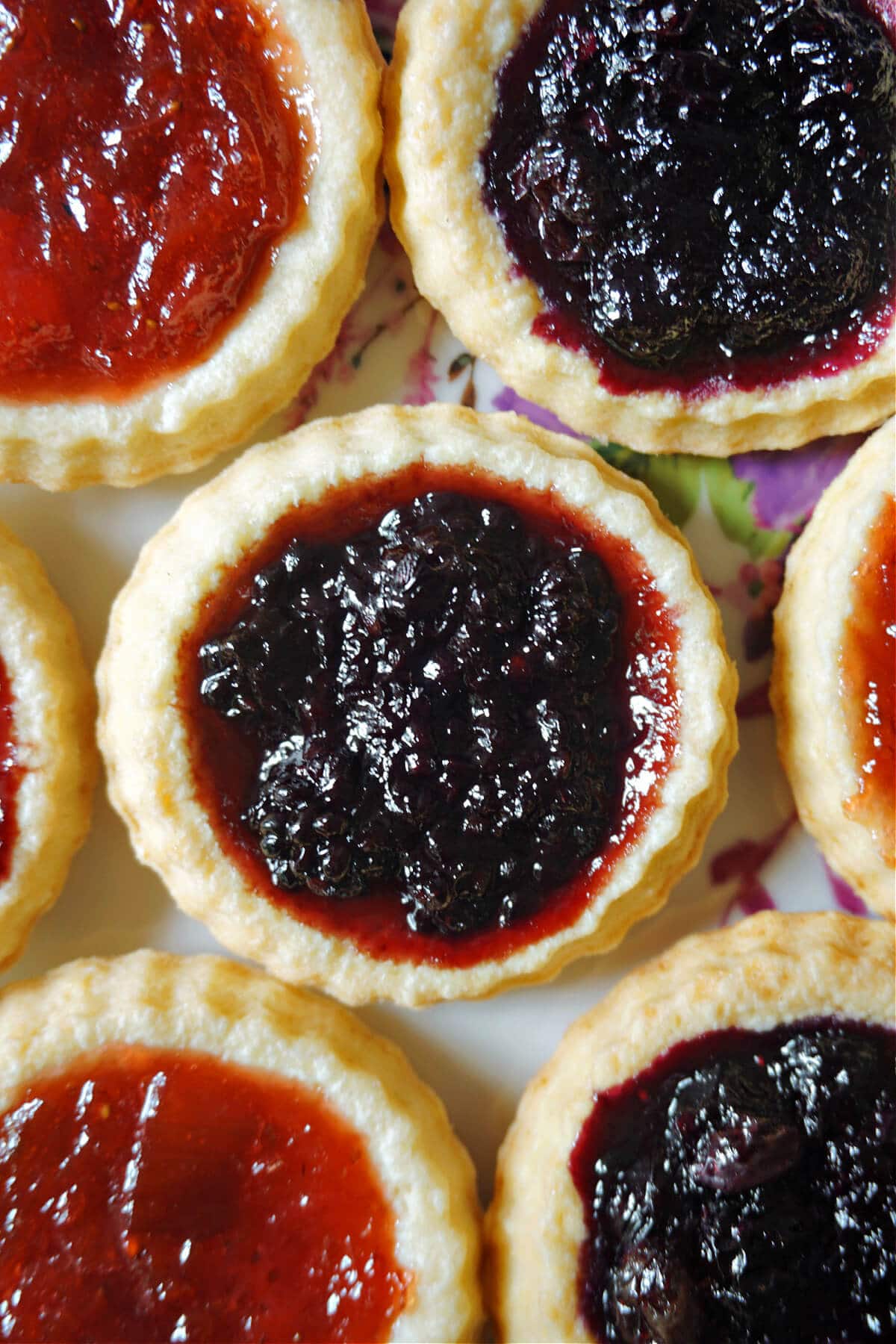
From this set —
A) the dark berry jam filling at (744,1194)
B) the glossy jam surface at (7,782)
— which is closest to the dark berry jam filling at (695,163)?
the glossy jam surface at (7,782)

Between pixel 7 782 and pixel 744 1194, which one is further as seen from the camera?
pixel 7 782

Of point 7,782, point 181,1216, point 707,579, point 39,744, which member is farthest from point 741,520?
point 181,1216

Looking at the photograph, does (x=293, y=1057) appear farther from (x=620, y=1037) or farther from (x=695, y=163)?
(x=695, y=163)

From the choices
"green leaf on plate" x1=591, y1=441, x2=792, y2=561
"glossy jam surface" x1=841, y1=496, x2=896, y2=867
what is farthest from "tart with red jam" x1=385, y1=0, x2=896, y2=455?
"glossy jam surface" x1=841, y1=496, x2=896, y2=867

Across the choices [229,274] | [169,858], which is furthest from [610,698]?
[229,274]

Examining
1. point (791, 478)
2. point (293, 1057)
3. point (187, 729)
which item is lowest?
point (293, 1057)

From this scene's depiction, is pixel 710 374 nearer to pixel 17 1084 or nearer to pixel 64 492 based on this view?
pixel 64 492
